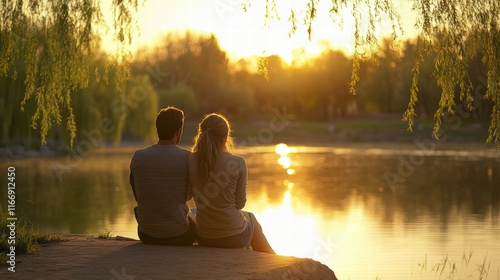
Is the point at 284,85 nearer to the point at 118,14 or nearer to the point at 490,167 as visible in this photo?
the point at 490,167

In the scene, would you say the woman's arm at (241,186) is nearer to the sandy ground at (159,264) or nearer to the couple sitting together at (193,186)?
the couple sitting together at (193,186)

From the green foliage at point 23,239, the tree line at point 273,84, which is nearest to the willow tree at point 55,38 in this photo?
the green foliage at point 23,239

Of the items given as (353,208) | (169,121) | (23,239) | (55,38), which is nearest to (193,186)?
(169,121)

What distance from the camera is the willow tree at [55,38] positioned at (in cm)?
736

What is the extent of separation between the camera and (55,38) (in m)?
7.49

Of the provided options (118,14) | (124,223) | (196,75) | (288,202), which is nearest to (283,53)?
(118,14)

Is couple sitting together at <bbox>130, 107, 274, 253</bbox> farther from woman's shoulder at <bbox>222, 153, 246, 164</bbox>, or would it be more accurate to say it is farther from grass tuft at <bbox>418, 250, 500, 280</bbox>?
grass tuft at <bbox>418, 250, 500, 280</bbox>

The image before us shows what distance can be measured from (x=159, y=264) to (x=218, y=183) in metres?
0.70

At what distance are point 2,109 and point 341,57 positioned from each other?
41.6 meters

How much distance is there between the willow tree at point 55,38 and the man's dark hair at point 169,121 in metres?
1.92

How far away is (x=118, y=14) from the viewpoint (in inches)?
297

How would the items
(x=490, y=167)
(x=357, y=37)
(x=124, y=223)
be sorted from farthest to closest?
(x=490, y=167) < (x=124, y=223) < (x=357, y=37)

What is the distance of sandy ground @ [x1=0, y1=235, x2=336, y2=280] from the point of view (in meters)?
5.24

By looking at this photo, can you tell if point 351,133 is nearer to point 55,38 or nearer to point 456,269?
point 456,269
